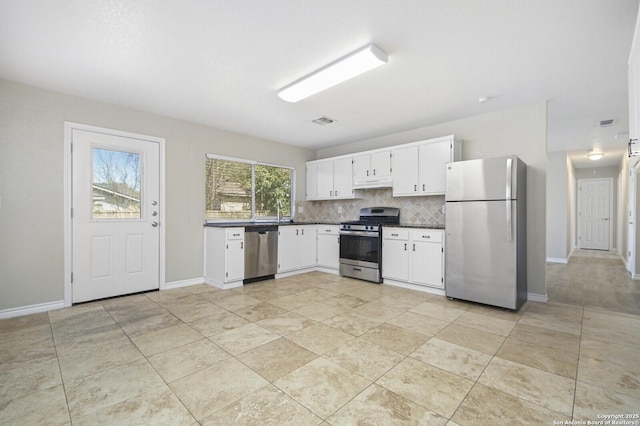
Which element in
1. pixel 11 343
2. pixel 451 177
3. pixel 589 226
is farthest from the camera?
pixel 589 226

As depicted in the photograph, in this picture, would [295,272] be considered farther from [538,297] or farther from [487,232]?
[538,297]

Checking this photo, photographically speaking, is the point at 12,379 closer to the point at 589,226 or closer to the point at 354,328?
the point at 354,328

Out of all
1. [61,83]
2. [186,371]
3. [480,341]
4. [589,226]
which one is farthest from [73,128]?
[589,226]

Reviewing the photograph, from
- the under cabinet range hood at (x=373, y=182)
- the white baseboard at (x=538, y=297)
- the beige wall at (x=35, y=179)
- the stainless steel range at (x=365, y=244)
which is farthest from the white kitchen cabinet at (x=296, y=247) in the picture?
the white baseboard at (x=538, y=297)

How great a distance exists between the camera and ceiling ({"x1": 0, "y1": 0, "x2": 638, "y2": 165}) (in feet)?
6.59

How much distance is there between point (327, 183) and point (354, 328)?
337 centimetres

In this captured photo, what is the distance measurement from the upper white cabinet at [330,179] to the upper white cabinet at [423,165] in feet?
3.15

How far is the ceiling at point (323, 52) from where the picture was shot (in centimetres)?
201

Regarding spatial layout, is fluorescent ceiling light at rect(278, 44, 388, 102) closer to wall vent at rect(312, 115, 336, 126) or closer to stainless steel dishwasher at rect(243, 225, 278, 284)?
wall vent at rect(312, 115, 336, 126)

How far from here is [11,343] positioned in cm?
246

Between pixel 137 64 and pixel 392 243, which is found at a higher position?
pixel 137 64

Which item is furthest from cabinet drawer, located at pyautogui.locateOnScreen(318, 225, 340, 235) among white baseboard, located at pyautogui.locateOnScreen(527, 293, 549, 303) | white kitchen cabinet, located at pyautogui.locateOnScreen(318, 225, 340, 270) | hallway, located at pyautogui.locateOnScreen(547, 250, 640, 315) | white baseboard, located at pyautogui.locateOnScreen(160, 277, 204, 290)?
hallway, located at pyautogui.locateOnScreen(547, 250, 640, 315)

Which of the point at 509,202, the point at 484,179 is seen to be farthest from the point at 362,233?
the point at 509,202

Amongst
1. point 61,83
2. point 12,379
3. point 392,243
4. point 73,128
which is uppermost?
point 61,83
